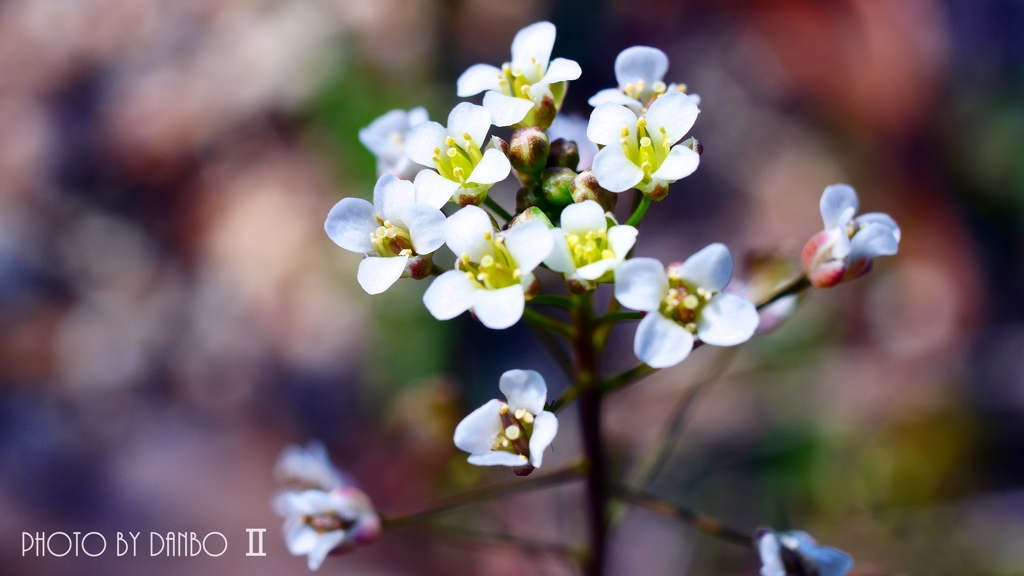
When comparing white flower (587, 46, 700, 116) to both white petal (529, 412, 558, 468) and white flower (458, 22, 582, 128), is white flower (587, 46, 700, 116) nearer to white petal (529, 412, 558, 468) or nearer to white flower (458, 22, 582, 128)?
white flower (458, 22, 582, 128)

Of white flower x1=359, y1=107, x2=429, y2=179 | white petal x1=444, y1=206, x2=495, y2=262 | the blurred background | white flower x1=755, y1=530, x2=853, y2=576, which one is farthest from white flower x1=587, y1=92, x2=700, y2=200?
the blurred background

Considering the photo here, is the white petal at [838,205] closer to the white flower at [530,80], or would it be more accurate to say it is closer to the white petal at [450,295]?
the white flower at [530,80]

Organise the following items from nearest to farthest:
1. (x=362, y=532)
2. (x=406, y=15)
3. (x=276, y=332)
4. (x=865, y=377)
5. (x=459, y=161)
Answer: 1. (x=459, y=161)
2. (x=362, y=532)
3. (x=865, y=377)
4. (x=276, y=332)
5. (x=406, y=15)

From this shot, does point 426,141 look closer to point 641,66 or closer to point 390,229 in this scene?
point 390,229

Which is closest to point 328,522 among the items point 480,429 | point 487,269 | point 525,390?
point 480,429

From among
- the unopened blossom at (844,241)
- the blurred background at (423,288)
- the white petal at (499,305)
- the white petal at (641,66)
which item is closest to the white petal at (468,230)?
the white petal at (499,305)

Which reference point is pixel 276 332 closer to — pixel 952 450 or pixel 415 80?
pixel 415 80

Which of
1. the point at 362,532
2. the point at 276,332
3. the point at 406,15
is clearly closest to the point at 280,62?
the point at 406,15
